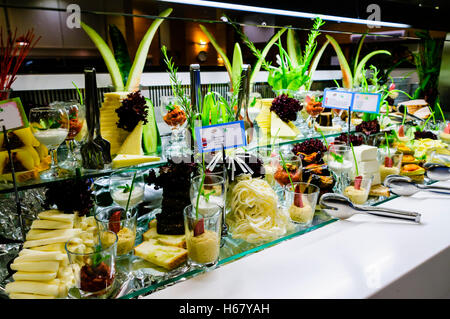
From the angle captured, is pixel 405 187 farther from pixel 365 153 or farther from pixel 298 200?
pixel 298 200

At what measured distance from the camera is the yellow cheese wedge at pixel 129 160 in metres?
1.17

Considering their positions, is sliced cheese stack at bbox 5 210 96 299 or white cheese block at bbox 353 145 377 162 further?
white cheese block at bbox 353 145 377 162

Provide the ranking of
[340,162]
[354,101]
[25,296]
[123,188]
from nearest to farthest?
[25,296] → [123,188] → [340,162] → [354,101]

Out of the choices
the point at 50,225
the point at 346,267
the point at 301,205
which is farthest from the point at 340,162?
the point at 50,225

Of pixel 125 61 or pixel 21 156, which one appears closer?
pixel 21 156

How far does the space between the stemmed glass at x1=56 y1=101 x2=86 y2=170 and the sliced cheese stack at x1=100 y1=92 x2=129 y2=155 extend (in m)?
0.08

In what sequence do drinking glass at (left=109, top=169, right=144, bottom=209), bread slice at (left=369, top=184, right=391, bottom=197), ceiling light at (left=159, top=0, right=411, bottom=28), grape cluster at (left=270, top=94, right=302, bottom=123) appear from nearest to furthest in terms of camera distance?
drinking glass at (left=109, top=169, right=144, bottom=209) → ceiling light at (left=159, top=0, right=411, bottom=28) → bread slice at (left=369, top=184, right=391, bottom=197) → grape cluster at (left=270, top=94, right=302, bottom=123)

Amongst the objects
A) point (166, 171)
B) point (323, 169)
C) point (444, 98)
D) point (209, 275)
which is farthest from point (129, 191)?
point (444, 98)

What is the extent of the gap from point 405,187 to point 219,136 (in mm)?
940

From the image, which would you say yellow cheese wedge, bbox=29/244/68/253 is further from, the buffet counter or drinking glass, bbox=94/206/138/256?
the buffet counter

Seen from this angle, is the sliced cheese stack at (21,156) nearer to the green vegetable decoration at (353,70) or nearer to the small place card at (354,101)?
the small place card at (354,101)

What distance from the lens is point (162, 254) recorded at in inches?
39.3

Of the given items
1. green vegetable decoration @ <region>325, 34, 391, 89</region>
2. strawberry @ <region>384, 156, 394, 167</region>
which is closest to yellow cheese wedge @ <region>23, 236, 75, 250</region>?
strawberry @ <region>384, 156, 394, 167</region>

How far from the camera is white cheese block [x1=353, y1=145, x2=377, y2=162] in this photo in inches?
59.7
